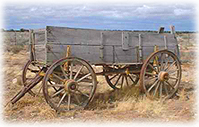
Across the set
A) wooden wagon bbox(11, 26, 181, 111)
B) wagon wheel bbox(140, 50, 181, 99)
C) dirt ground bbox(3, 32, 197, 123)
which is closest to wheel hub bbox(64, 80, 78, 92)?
wooden wagon bbox(11, 26, 181, 111)

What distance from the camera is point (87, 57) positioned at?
5691mm

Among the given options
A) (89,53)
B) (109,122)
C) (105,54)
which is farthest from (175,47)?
(109,122)

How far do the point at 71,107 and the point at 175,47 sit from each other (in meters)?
3.60

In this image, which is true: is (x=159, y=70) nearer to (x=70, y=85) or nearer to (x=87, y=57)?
(x=87, y=57)

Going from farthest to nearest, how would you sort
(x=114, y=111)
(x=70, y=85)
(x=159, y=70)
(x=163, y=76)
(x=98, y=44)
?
1. (x=159, y=70)
2. (x=163, y=76)
3. (x=98, y=44)
4. (x=114, y=111)
5. (x=70, y=85)

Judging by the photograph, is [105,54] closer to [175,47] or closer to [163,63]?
[163,63]

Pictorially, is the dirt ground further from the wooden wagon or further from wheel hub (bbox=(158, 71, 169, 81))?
wheel hub (bbox=(158, 71, 169, 81))

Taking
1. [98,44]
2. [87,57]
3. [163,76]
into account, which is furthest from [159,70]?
[87,57]

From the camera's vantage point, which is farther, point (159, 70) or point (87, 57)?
point (159, 70)

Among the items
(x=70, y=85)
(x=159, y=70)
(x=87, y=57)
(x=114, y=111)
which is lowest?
(x=114, y=111)

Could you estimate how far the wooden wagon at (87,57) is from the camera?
527 centimetres

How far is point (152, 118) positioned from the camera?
5.12 m

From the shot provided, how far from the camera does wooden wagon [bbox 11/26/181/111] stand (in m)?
5.27

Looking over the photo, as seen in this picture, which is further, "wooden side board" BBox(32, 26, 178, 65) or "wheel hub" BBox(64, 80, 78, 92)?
"wooden side board" BBox(32, 26, 178, 65)
